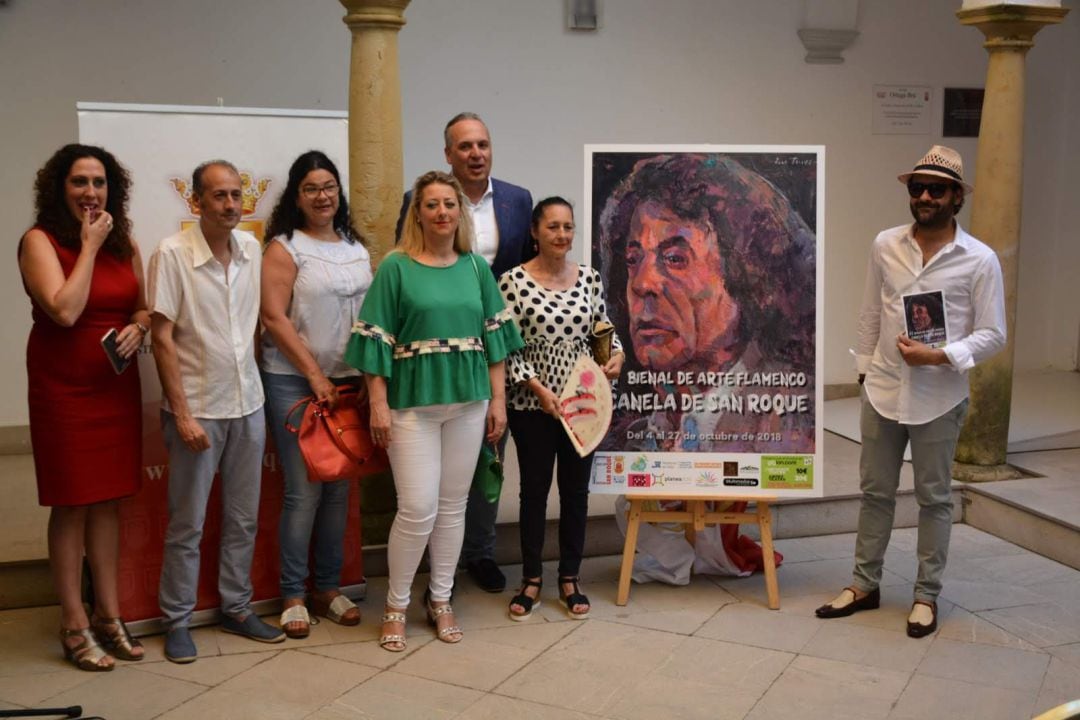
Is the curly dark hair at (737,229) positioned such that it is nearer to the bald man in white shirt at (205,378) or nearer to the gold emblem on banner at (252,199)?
the gold emblem on banner at (252,199)

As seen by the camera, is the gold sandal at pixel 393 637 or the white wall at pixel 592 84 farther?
the white wall at pixel 592 84

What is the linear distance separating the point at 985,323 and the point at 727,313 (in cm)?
90

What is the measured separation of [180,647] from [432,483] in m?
0.97

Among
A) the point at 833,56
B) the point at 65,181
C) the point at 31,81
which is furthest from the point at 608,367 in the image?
the point at 833,56

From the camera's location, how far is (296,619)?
14.0 ft

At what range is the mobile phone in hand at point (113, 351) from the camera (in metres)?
3.79

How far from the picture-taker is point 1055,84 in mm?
8133

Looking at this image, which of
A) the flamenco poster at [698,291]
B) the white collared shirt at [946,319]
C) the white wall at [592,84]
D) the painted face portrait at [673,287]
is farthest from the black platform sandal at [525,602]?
the white wall at [592,84]

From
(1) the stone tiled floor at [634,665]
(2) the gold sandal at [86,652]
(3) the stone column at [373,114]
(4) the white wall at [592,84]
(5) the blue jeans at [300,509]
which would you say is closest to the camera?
(1) the stone tiled floor at [634,665]

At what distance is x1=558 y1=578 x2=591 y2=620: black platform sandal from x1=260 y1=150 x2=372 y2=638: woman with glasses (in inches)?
29.2

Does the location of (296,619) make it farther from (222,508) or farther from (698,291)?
(698,291)

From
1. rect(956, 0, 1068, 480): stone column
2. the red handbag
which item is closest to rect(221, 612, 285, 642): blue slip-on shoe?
the red handbag

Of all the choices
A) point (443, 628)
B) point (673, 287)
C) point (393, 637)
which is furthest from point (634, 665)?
point (673, 287)

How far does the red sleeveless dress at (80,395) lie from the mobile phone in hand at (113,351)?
0.06 meters
